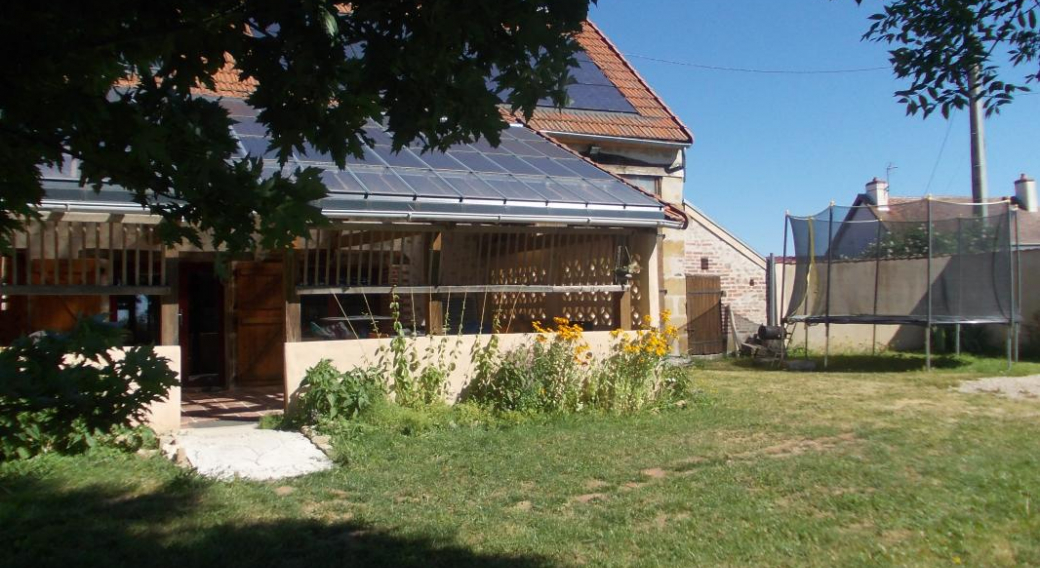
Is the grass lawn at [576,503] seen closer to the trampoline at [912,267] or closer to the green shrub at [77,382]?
the green shrub at [77,382]

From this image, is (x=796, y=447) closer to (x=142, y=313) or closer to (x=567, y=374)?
(x=567, y=374)

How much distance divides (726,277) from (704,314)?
49.7 inches

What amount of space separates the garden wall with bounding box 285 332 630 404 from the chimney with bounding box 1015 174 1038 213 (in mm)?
21429

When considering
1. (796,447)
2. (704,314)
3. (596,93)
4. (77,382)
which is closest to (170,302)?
(77,382)

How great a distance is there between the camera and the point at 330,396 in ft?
27.2

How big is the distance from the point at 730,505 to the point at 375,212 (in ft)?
15.5

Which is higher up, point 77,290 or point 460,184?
point 460,184

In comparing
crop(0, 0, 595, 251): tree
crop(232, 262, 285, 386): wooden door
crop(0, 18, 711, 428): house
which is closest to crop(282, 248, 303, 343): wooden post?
crop(0, 18, 711, 428): house

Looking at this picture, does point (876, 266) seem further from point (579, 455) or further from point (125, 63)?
point (125, 63)

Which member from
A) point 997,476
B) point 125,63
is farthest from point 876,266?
point 125,63

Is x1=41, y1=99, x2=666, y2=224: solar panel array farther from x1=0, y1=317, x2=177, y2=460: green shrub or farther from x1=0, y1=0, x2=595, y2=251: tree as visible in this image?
x1=0, y1=317, x2=177, y2=460: green shrub

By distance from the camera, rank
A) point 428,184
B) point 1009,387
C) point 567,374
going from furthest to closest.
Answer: point 1009,387 → point 428,184 → point 567,374

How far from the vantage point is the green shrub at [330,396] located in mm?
8289

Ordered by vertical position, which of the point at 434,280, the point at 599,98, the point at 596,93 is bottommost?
the point at 434,280
